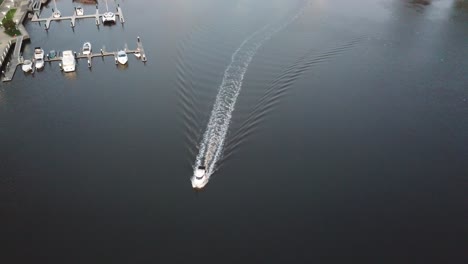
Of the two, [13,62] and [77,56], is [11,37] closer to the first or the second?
[13,62]

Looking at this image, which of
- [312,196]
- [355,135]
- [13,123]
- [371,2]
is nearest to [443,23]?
[371,2]

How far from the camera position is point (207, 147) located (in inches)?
1099

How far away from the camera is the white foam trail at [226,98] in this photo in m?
27.4

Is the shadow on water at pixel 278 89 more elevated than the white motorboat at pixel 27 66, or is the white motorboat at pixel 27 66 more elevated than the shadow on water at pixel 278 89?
the white motorboat at pixel 27 66

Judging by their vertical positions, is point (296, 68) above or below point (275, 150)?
above

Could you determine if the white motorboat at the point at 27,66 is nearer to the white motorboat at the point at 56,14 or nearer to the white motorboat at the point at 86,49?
the white motorboat at the point at 86,49

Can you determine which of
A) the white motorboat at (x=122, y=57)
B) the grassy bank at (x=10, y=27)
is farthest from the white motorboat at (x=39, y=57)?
the white motorboat at (x=122, y=57)

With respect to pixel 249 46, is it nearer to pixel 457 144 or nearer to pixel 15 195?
pixel 457 144

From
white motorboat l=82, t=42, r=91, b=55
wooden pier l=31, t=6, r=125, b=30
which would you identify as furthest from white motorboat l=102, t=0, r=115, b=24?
white motorboat l=82, t=42, r=91, b=55

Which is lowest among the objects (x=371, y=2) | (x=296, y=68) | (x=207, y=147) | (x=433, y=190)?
(x=433, y=190)

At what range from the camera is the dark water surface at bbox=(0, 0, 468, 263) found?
2262 centimetres

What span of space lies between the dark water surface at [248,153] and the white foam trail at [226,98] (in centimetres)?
61

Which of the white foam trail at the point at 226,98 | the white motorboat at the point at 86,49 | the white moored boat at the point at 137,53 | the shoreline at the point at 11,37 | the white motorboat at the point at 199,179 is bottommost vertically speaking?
the white motorboat at the point at 199,179

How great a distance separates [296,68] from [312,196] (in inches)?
630
